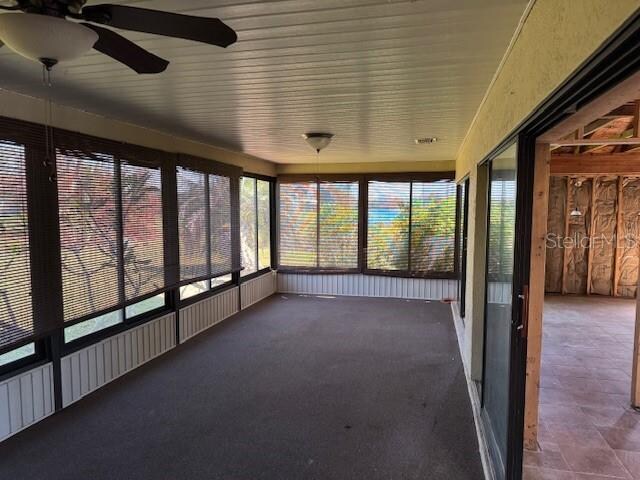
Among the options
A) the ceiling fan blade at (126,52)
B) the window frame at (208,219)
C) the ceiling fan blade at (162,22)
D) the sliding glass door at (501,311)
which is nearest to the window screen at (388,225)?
the window frame at (208,219)

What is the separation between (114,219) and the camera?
368 centimetres

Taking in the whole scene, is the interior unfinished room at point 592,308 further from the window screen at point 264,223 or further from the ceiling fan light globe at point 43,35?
the window screen at point 264,223

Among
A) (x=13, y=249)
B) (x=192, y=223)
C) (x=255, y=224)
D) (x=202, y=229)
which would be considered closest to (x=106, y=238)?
(x=13, y=249)

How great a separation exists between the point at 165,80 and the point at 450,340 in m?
4.14

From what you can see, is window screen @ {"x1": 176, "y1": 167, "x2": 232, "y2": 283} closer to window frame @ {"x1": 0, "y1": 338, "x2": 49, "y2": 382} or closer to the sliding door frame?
window frame @ {"x1": 0, "y1": 338, "x2": 49, "y2": 382}

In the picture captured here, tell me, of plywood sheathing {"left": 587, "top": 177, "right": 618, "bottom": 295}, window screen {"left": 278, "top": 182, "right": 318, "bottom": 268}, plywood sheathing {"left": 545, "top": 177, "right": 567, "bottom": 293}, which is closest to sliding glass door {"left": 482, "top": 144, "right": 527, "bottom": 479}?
window screen {"left": 278, "top": 182, "right": 318, "bottom": 268}

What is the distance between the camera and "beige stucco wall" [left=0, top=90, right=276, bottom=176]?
2.90 metres

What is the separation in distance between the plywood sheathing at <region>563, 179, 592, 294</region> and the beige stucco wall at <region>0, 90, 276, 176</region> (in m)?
6.06

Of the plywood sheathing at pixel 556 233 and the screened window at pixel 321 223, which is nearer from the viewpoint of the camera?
the screened window at pixel 321 223

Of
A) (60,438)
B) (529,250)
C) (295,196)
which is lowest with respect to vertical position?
(60,438)

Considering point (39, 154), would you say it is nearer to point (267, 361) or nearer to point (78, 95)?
point (78, 95)

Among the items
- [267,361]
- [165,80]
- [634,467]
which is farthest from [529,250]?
[267,361]

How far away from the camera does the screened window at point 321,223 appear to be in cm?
732

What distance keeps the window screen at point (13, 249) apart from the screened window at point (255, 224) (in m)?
3.49
